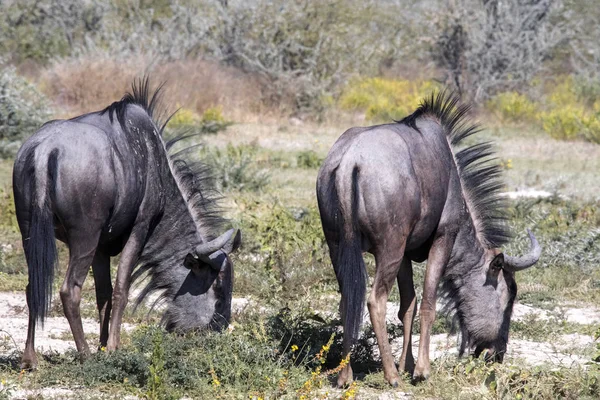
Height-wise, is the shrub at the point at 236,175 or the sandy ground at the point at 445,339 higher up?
the sandy ground at the point at 445,339

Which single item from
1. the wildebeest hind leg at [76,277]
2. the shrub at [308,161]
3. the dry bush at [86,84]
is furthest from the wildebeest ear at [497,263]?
the dry bush at [86,84]

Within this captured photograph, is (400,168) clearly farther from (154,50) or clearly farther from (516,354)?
(154,50)

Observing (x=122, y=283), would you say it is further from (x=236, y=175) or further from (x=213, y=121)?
(x=213, y=121)

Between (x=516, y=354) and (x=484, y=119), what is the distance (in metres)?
16.4

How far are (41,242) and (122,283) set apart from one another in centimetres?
81

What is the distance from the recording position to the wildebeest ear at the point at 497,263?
6012mm

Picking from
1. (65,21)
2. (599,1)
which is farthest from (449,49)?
(599,1)

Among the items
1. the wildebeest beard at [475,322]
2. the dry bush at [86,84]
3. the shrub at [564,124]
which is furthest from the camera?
the dry bush at [86,84]

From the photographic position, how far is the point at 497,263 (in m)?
6.07

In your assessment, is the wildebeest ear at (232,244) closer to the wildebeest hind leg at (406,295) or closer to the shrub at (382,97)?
the wildebeest hind leg at (406,295)

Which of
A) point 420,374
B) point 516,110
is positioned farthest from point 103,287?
point 516,110

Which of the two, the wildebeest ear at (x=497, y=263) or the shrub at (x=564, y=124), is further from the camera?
the shrub at (x=564, y=124)

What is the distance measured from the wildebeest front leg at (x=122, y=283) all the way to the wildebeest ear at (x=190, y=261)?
353 millimetres

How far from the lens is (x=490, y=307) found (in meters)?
6.12
